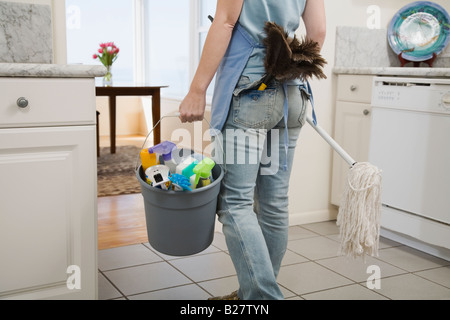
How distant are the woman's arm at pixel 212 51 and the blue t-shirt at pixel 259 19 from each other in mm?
31

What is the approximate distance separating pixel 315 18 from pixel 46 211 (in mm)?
976

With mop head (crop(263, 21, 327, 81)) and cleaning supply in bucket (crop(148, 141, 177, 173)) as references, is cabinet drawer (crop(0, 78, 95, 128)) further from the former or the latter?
mop head (crop(263, 21, 327, 81))

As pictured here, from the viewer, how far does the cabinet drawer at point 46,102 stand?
1406mm

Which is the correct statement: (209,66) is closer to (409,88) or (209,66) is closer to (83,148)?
(83,148)

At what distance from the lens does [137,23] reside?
20.3 feet

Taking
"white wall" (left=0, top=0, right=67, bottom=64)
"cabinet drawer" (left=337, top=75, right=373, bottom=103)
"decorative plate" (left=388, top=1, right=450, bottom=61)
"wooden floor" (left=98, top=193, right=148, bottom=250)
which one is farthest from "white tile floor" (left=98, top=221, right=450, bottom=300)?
"decorative plate" (left=388, top=1, right=450, bottom=61)

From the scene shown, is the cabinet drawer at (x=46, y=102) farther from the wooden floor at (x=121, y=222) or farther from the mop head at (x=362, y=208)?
the wooden floor at (x=121, y=222)

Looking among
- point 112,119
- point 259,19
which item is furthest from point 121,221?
point 112,119

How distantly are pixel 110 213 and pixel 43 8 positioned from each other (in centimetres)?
145

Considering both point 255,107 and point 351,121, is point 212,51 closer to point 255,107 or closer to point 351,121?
point 255,107

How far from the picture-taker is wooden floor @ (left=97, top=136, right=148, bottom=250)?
8.25 ft

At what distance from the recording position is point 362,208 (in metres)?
1.48

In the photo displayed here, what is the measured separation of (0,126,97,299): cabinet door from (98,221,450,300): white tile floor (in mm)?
337
